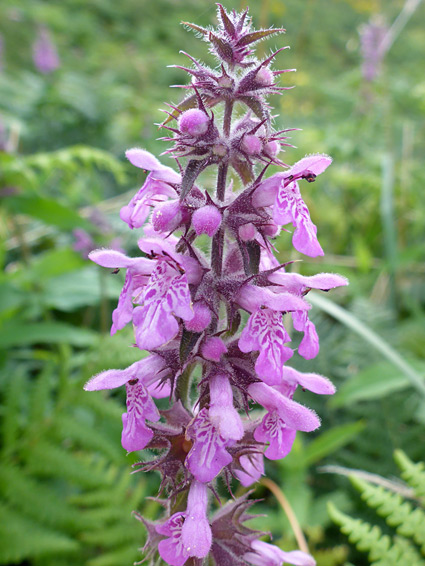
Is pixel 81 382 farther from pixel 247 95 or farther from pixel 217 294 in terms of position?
pixel 247 95

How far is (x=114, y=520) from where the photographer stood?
9.09ft

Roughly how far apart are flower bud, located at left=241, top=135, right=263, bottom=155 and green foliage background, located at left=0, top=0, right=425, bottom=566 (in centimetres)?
20

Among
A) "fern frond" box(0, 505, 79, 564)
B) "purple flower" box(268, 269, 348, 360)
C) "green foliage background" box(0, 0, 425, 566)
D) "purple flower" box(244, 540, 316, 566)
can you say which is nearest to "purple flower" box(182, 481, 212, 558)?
"purple flower" box(244, 540, 316, 566)

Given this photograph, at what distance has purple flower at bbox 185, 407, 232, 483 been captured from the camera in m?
1.37

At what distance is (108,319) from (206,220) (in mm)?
3094

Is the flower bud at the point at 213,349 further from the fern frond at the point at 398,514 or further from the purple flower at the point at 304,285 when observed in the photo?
the fern frond at the point at 398,514

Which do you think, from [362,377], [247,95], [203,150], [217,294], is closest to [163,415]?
[217,294]

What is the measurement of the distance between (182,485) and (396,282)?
148 inches

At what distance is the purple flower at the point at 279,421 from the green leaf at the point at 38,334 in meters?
2.01

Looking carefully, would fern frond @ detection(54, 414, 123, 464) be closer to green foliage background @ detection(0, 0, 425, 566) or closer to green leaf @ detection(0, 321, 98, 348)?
green foliage background @ detection(0, 0, 425, 566)

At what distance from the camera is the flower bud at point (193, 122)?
1.42 meters

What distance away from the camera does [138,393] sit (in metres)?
1.49

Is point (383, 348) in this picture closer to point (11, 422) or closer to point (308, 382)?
point (308, 382)

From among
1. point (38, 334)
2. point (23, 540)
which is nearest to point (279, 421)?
point (23, 540)
